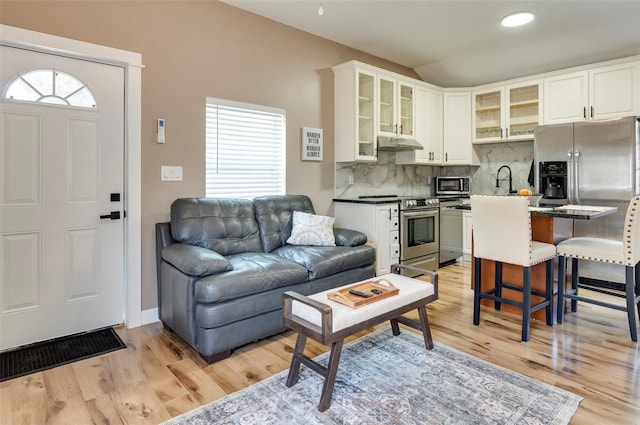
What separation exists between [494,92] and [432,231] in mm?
2231

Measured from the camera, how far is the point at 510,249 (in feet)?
9.36

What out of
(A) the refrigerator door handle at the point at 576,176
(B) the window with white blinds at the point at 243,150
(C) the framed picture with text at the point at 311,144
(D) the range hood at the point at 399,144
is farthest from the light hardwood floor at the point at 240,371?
(D) the range hood at the point at 399,144

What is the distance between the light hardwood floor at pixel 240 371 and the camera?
1904mm

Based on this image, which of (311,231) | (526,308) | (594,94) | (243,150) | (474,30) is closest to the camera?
(526,308)

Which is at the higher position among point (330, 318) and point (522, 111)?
point (522, 111)

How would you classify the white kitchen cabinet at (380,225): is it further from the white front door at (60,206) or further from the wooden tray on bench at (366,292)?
the white front door at (60,206)

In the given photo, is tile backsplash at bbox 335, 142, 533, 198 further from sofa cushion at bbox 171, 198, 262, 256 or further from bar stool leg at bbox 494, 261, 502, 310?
bar stool leg at bbox 494, 261, 502, 310

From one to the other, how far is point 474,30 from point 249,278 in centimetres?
364

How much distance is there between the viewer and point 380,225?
13.5 feet

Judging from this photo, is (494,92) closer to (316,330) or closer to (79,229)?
(316,330)

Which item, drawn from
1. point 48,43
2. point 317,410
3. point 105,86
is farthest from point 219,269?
point 48,43

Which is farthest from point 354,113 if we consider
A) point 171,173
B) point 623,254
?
point 623,254

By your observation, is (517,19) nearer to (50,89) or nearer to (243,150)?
(243,150)

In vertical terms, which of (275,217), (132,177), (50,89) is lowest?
(275,217)
